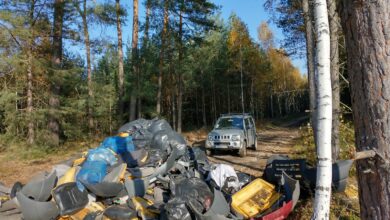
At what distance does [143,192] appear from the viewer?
22.1ft

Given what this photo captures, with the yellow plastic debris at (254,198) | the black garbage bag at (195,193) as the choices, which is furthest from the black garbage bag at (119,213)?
the yellow plastic debris at (254,198)

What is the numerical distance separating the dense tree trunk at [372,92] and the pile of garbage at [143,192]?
9.16 feet

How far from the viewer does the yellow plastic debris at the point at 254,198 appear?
19.5 feet

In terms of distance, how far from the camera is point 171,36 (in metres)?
22.1

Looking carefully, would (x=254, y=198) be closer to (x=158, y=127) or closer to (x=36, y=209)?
(x=36, y=209)

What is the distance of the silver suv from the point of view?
13266mm

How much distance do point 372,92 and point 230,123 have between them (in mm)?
11598

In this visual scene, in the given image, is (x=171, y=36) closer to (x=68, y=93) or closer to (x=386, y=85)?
(x=68, y=93)

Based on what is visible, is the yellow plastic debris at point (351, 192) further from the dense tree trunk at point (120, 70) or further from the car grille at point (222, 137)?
the dense tree trunk at point (120, 70)

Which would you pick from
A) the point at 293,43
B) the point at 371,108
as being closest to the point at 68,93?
the point at 293,43

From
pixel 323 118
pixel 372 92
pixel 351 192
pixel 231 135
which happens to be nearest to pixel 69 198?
pixel 323 118

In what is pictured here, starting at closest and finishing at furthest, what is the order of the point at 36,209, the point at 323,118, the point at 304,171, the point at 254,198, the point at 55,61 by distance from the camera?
the point at 323,118
the point at 36,209
the point at 254,198
the point at 304,171
the point at 55,61

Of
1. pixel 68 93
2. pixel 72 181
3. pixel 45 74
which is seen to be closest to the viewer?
pixel 72 181

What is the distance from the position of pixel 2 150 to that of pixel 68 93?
6.21m
